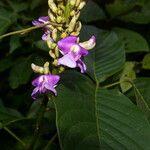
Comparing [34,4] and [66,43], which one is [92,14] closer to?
[34,4]

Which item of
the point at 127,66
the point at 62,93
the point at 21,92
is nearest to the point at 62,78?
the point at 62,93

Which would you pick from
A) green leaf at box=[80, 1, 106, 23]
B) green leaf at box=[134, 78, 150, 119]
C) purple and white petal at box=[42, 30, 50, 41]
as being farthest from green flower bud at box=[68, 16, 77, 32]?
green leaf at box=[80, 1, 106, 23]

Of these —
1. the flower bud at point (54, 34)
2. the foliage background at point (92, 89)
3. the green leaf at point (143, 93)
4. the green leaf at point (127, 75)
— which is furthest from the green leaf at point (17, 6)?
the flower bud at point (54, 34)

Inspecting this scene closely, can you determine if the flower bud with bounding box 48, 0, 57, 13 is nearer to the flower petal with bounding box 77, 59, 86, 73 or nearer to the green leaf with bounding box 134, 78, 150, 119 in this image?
the flower petal with bounding box 77, 59, 86, 73

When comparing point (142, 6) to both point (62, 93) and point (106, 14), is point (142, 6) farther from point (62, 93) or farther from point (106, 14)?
point (62, 93)

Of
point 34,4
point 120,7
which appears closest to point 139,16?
point 120,7

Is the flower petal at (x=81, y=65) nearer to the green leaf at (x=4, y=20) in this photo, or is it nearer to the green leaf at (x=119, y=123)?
the green leaf at (x=119, y=123)
